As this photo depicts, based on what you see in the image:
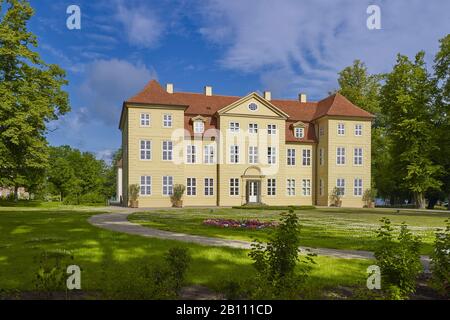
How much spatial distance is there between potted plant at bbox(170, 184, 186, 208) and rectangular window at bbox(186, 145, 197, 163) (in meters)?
3.17

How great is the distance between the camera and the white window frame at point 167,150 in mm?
39750

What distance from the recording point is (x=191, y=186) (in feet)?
135

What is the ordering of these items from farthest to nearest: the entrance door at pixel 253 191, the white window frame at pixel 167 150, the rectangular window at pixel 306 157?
the rectangular window at pixel 306 157 → the entrance door at pixel 253 191 → the white window frame at pixel 167 150

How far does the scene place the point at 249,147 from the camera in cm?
4275

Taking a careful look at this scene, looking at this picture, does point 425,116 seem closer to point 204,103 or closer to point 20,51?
point 204,103

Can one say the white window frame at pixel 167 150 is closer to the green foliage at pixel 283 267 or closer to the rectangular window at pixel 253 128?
the rectangular window at pixel 253 128

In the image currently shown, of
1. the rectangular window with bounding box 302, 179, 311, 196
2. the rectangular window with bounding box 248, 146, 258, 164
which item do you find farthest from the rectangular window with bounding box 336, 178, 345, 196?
the rectangular window with bounding box 248, 146, 258, 164

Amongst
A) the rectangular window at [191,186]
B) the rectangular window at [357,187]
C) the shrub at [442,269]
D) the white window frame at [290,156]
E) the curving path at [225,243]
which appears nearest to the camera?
the shrub at [442,269]

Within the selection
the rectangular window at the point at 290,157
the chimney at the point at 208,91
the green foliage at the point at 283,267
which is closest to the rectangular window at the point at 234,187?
the rectangular window at the point at 290,157

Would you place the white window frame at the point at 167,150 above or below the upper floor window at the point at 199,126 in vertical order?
below

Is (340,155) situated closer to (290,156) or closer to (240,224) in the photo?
(290,156)

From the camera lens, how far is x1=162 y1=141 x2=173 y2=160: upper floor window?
1569 inches

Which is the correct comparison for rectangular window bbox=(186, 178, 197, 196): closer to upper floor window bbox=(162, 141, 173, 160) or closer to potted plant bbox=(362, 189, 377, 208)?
upper floor window bbox=(162, 141, 173, 160)

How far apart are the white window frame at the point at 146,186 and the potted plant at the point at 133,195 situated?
59 cm
